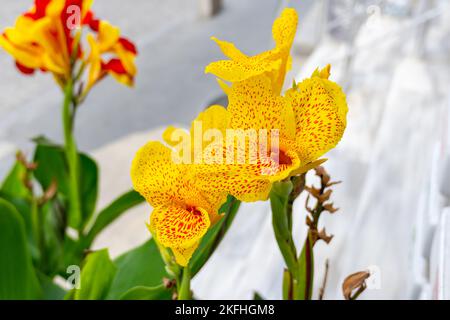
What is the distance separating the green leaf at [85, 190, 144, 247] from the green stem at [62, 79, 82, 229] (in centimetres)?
6

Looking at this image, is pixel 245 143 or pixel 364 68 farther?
pixel 364 68

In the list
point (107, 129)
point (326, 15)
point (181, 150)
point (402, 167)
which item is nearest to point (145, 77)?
point (107, 129)

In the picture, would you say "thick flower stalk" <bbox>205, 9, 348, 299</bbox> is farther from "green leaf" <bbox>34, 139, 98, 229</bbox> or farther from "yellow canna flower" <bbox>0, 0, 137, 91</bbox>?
"green leaf" <bbox>34, 139, 98, 229</bbox>

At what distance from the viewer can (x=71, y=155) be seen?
0.54 metres

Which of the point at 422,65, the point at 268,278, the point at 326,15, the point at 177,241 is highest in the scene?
the point at 326,15

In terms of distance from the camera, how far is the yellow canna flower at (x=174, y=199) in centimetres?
26

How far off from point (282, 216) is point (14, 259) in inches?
10.7

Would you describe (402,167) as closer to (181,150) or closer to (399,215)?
(399,215)

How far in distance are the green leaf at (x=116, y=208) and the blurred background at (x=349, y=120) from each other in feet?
0.79

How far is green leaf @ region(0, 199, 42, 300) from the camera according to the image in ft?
1.45

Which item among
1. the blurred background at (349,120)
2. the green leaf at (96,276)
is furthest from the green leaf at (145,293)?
the blurred background at (349,120)

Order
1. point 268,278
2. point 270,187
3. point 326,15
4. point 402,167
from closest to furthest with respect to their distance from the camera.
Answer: point 270,187 → point 268,278 → point 402,167 → point 326,15

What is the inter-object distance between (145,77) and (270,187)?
1.83 m

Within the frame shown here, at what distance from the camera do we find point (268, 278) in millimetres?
965
